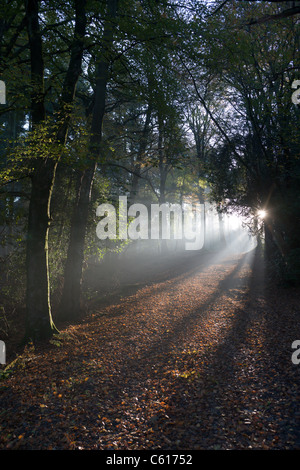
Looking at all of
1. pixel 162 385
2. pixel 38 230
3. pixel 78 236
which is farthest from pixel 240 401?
pixel 78 236

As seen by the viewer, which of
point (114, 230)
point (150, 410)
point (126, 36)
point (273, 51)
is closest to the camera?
point (150, 410)

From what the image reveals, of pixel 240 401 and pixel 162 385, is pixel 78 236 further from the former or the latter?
pixel 240 401

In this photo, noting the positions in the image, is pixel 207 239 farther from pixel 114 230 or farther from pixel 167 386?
pixel 167 386

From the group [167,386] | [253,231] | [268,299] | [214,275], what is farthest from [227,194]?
[167,386]

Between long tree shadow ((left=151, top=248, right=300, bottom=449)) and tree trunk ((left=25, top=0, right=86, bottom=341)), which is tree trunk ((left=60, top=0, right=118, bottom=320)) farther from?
long tree shadow ((left=151, top=248, right=300, bottom=449))

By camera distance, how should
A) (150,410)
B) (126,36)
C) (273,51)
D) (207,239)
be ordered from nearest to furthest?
(150,410), (126,36), (273,51), (207,239)

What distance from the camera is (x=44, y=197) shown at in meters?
7.20

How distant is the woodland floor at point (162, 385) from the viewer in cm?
382

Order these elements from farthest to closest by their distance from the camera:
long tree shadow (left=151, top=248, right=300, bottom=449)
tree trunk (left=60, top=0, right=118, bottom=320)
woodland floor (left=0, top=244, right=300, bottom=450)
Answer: tree trunk (left=60, top=0, right=118, bottom=320), woodland floor (left=0, top=244, right=300, bottom=450), long tree shadow (left=151, top=248, right=300, bottom=449)

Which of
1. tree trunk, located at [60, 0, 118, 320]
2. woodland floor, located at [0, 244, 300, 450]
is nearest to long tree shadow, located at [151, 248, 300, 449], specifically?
woodland floor, located at [0, 244, 300, 450]

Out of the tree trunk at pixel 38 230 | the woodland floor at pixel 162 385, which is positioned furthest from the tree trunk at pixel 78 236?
the tree trunk at pixel 38 230

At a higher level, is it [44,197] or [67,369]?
[44,197]

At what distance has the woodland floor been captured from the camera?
3.82 m

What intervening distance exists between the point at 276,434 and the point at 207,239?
35.1 meters
